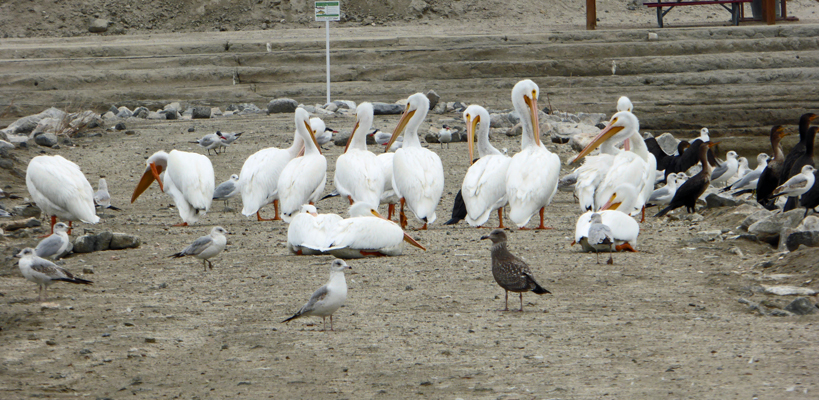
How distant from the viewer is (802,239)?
6.82 meters

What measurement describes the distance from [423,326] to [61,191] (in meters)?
4.51

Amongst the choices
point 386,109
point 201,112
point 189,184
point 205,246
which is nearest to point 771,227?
point 205,246

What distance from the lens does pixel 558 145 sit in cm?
1370

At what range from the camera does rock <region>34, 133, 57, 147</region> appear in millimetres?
13477

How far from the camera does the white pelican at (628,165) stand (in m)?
8.46

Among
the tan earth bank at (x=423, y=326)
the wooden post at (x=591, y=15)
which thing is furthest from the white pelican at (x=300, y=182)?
the wooden post at (x=591, y=15)

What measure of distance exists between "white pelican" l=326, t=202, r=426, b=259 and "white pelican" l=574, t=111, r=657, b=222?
2.43 metres

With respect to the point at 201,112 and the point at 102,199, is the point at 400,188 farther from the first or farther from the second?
the point at 201,112

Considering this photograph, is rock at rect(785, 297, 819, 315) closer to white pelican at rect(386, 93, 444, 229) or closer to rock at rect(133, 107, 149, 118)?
white pelican at rect(386, 93, 444, 229)

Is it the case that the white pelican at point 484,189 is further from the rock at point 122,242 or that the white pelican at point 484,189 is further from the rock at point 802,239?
the rock at point 122,242

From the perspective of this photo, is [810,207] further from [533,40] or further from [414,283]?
[533,40]

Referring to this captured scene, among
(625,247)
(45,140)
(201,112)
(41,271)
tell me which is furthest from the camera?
(201,112)

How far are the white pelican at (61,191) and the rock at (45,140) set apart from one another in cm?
547

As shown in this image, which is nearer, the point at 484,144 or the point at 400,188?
the point at 400,188
